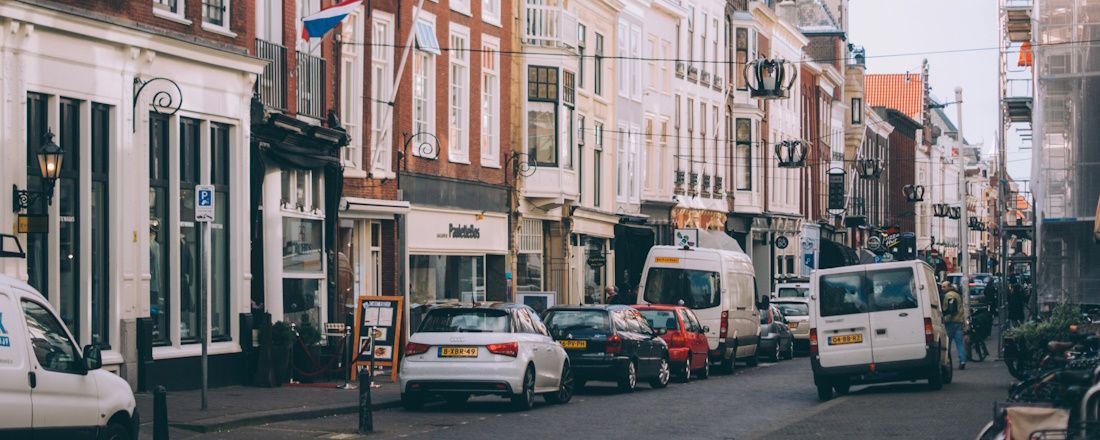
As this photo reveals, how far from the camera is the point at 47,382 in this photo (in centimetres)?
1158

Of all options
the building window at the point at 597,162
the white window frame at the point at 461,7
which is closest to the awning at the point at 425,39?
the white window frame at the point at 461,7

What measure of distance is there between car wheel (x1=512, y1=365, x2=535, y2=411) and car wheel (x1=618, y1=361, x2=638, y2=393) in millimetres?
3878

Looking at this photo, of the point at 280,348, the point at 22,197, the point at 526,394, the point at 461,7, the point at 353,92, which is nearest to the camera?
the point at 22,197

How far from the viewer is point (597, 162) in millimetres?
42969

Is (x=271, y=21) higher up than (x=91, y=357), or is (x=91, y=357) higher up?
(x=271, y=21)

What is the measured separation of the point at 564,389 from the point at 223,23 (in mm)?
7516

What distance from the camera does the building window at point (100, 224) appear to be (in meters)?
19.2

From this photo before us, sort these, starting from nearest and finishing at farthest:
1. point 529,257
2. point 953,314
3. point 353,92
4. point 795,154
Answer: point 353,92 < point 953,314 < point 529,257 < point 795,154

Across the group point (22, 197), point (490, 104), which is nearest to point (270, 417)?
point (22, 197)

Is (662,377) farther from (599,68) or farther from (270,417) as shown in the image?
(599,68)

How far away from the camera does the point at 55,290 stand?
18375mm

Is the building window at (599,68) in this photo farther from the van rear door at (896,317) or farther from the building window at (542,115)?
the van rear door at (896,317)

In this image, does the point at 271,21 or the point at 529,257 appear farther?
the point at 529,257

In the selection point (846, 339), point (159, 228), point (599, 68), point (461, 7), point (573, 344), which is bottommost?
point (573, 344)
